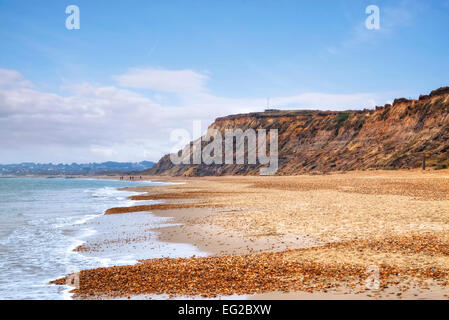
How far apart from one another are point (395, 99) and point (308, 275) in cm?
9743

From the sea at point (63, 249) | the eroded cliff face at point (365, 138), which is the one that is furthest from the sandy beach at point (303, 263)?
the eroded cliff face at point (365, 138)

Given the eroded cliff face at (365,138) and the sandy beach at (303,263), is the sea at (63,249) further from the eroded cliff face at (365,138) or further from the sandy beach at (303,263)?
the eroded cliff face at (365,138)

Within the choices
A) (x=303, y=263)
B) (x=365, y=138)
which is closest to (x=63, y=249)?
(x=303, y=263)

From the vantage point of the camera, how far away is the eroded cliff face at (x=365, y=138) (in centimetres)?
7425

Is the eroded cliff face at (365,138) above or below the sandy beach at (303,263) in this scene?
above

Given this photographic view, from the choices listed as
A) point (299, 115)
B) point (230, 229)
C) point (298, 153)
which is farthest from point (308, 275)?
point (299, 115)

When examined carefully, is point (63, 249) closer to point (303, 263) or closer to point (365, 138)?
point (303, 263)

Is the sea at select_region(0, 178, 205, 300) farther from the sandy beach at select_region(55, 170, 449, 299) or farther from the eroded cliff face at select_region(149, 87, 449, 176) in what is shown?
the eroded cliff face at select_region(149, 87, 449, 176)

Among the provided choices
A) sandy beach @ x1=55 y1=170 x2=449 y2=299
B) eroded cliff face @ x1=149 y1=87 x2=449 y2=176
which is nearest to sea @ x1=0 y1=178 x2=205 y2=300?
sandy beach @ x1=55 y1=170 x2=449 y2=299

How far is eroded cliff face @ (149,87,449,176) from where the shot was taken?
74.2 m

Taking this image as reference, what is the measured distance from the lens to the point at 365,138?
97750 millimetres

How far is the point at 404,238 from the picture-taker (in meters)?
13.7

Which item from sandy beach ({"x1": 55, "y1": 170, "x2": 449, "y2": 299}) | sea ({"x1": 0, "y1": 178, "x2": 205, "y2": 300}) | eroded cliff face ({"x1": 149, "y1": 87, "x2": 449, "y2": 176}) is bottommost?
sea ({"x1": 0, "y1": 178, "x2": 205, "y2": 300})
